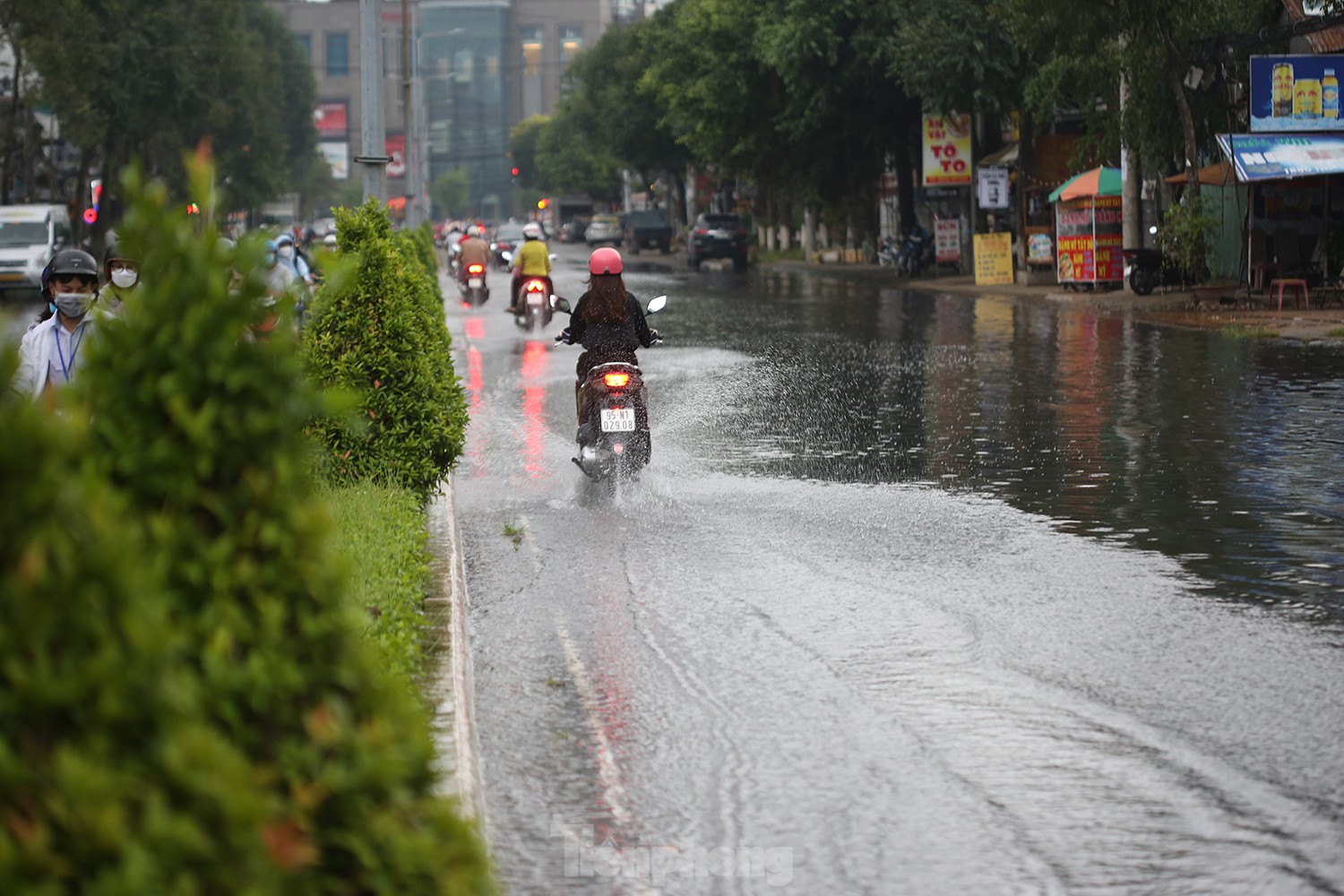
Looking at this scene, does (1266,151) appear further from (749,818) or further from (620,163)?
(620,163)

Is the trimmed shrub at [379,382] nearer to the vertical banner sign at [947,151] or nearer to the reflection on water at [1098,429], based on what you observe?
the reflection on water at [1098,429]

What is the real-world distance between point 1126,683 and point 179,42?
53.6 m

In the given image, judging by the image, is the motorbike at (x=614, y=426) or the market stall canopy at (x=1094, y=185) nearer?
the motorbike at (x=614, y=426)

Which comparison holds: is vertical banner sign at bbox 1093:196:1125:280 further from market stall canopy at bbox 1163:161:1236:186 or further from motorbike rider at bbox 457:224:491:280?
motorbike rider at bbox 457:224:491:280

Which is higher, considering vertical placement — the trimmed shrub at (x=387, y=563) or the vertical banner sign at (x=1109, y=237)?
the vertical banner sign at (x=1109, y=237)

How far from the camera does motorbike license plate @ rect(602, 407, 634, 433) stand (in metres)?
12.0

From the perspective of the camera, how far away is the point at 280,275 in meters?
15.0

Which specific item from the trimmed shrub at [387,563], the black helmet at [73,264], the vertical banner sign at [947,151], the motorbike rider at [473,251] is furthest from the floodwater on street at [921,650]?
the vertical banner sign at [947,151]

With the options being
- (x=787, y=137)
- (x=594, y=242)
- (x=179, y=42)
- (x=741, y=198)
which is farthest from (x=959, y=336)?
(x=594, y=242)

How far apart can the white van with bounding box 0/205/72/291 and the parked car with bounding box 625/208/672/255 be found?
130 ft

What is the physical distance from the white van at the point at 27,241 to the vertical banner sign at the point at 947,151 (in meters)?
21.0

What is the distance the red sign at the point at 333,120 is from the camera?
625ft

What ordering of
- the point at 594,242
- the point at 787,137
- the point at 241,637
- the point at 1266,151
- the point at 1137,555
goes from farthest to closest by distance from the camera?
the point at 594,242 < the point at 787,137 < the point at 1266,151 < the point at 1137,555 < the point at 241,637

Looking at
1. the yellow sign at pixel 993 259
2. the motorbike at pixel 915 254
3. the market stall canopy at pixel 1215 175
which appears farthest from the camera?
the motorbike at pixel 915 254
